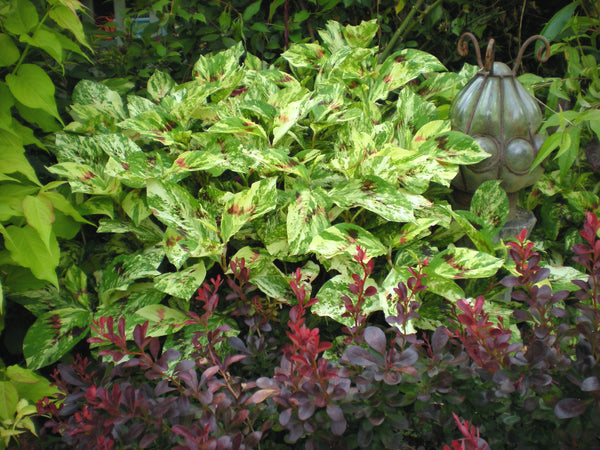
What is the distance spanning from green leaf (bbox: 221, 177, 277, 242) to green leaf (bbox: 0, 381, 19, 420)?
561mm

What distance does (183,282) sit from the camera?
1.16 metres

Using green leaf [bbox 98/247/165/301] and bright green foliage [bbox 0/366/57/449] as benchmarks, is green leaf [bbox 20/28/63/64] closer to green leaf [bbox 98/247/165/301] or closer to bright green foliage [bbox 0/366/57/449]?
green leaf [bbox 98/247/165/301]

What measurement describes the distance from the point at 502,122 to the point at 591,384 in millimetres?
837

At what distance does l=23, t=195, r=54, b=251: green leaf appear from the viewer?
3.52 ft

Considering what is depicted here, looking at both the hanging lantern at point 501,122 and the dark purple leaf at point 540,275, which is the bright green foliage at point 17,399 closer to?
the dark purple leaf at point 540,275

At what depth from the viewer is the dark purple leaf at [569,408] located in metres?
0.71

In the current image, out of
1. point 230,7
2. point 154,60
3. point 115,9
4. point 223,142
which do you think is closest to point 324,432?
point 223,142

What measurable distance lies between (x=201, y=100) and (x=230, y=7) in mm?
976

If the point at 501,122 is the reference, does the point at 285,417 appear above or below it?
below

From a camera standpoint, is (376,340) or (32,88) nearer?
(376,340)

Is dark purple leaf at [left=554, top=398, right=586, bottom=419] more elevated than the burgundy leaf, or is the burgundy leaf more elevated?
dark purple leaf at [left=554, top=398, right=586, bottom=419]

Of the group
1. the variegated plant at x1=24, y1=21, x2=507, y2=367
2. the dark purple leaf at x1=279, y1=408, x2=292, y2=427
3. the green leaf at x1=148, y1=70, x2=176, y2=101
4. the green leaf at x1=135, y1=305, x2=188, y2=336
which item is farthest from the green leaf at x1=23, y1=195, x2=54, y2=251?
the green leaf at x1=148, y1=70, x2=176, y2=101

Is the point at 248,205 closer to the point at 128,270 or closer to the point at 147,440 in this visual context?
the point at 128,270

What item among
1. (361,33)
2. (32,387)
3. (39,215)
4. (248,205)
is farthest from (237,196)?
(361,33)
